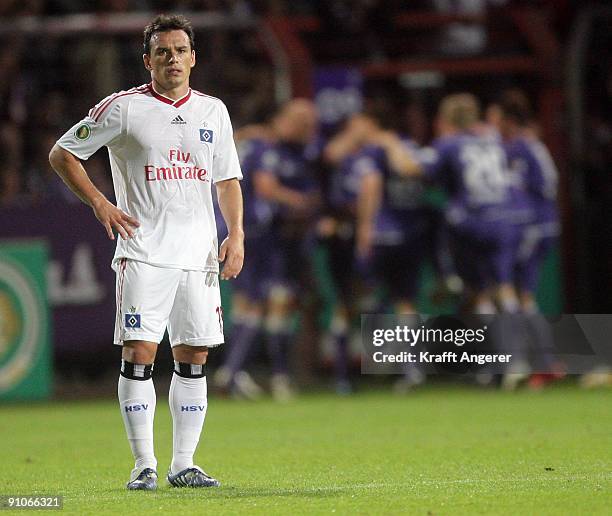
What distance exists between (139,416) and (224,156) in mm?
1310

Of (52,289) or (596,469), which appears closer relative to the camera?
(596,469)

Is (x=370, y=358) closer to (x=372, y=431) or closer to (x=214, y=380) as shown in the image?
(x=214, y=380)

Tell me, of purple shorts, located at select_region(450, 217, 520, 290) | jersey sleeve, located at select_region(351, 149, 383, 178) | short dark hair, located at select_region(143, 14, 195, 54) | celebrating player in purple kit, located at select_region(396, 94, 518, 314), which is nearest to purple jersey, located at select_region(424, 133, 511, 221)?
celebrating player in purple kit, located at select_region(396, 94, 518, 314)

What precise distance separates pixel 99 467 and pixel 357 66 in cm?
804

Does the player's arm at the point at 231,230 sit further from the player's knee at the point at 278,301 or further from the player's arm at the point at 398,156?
the player's arm at the point at 398,156

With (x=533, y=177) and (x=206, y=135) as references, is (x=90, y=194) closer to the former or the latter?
(x=206, y=135)

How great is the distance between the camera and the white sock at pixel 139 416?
6355 mm

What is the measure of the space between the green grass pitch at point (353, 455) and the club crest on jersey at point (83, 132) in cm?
165

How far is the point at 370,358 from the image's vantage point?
13.3 meters

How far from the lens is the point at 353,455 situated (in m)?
8.05

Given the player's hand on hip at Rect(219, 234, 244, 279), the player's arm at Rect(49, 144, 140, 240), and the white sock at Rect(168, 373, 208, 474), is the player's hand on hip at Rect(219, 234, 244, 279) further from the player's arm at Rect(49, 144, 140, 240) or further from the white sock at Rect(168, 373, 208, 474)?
the white sock at Rect(168, 373, 208, 474)

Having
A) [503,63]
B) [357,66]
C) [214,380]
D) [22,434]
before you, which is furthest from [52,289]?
[503,63]

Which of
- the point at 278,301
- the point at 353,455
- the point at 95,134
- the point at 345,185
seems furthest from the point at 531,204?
the point at 95,134

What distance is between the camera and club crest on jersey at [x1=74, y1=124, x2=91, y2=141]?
21.2 ft
